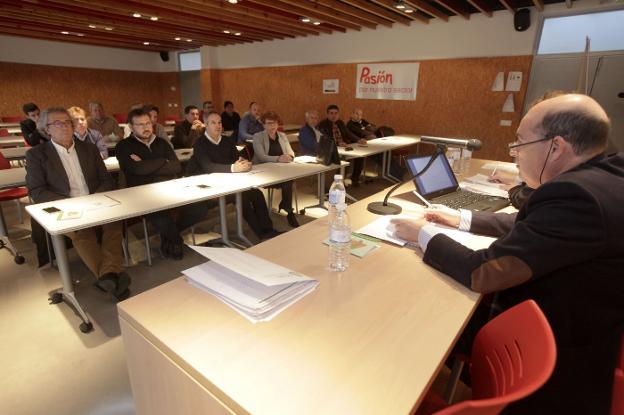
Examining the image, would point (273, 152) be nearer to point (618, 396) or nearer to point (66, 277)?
point (66, 277)

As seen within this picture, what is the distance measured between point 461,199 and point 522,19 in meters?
4.92

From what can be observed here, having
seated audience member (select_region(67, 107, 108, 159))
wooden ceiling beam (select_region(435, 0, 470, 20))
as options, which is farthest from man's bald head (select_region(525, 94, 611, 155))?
wooden ceiling beam (select_region(435, 0, 470, 20))

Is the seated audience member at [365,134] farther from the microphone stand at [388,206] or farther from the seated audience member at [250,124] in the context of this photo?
the microphone stand at [388,206]

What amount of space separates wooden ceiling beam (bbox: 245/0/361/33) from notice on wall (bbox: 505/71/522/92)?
2.96 m

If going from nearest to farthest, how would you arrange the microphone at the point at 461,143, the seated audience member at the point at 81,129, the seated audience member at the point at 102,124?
the microphone at the point at 461,143, the seated audience member at the point at 81,129, the seated audience member at the point at 102,124

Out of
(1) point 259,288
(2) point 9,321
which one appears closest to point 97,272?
(2) point 9,321

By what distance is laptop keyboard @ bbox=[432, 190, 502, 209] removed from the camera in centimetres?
195

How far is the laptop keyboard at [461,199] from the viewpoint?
6.40 ft

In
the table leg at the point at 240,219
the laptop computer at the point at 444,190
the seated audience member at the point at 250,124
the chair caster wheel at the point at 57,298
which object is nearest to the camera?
the laptop computer at the point at 444,190

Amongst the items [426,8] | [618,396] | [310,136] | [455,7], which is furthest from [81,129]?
[455,7]

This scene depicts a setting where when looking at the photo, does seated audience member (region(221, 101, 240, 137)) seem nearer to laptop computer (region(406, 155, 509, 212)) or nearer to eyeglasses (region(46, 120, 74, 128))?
eyeglasses (region(46, 120, 74, 128))

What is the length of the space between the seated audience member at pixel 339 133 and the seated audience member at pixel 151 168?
2.77 m

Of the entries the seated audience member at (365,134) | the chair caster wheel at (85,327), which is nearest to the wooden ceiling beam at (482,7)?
the seated audience member at (365,134)

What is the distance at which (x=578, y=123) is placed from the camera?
0.98 meters
